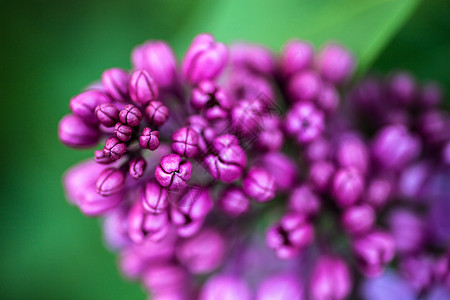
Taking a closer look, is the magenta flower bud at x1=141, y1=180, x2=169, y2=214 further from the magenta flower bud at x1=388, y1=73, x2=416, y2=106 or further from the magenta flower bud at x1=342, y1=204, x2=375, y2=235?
the magenta flower bud at x1=388, y1=73, x2=416, y2=106

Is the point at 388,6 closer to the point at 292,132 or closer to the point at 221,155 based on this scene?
the point at 292,132

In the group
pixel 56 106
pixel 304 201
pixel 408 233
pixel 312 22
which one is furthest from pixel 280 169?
pixel 56 106

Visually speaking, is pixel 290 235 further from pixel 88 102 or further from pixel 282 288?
pixel 88 102

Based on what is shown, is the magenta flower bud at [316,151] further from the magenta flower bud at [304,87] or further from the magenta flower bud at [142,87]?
the magenta flower bud at [142,87]

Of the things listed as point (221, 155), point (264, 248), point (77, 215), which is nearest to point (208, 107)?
point (221, 155)

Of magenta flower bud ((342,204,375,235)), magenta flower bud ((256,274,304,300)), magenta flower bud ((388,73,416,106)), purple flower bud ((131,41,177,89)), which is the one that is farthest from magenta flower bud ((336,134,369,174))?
purple flower bud ((131,41,177,89))
